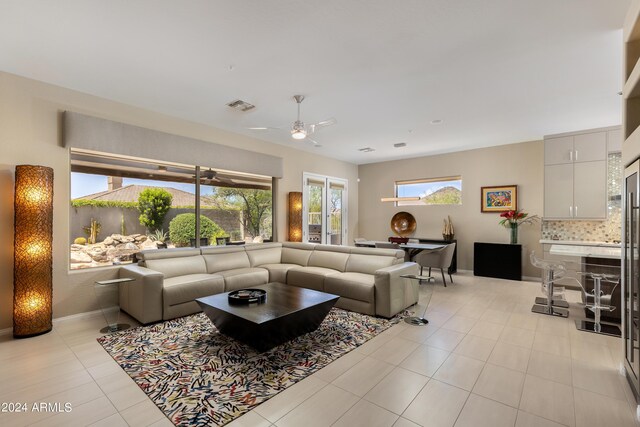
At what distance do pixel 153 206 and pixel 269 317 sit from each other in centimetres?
321

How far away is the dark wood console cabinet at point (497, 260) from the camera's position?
20.4 feet

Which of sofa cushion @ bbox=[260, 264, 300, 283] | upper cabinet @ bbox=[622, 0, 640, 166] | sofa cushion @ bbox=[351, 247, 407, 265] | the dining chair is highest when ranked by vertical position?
upper cabinet @ bbox=[622, 0, 640, 166]

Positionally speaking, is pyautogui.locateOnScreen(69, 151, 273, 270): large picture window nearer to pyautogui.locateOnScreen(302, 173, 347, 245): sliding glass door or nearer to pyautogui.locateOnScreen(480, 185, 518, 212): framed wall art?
pyautogui.locateOnScreen(302, 173, 347, 245): sliding glass door

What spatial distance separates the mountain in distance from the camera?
7.39 meters

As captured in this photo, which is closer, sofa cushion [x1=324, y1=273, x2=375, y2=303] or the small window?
sofa cushion [x1=324, y1=273, x2=375, y2=303]

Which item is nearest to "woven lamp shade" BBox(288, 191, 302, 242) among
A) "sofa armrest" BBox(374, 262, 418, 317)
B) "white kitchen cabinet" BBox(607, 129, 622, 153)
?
"sofa armrest" BBox(374, 262, 418, 317)

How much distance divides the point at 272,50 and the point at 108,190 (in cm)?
327

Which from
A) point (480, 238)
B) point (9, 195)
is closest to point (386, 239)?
point (480, 238)

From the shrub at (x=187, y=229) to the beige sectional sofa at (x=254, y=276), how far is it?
369 millimetres

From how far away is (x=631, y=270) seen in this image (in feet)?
7.69

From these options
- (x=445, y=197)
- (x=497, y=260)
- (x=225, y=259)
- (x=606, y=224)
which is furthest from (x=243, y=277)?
(x=606, y=224)

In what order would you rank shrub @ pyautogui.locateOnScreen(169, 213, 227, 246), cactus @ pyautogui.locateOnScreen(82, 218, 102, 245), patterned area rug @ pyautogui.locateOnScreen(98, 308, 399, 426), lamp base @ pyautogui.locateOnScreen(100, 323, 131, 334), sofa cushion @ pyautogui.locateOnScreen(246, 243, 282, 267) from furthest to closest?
1. sofa cushion @ pyautogui.locateOnScreen(246, 243, 282, 267)
2. shrub @ pyautogui.locateOnScreen(169, 213, 227, 246)
3. cactus @ pyautogui.locateOnScreen(82, 218, 102, 245)
4. lamp base @ pyautogui.locateOnScreen(100, 323, 131, 334)
5. patterned area rug @ pyautogui.locateOnScreen(98, 308, 399, 426)

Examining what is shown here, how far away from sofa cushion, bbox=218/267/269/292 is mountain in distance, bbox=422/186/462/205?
4.91m

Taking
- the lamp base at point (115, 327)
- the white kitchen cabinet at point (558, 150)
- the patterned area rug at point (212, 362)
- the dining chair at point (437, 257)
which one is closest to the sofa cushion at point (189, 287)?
the patterned area rug at point (212, 362)
